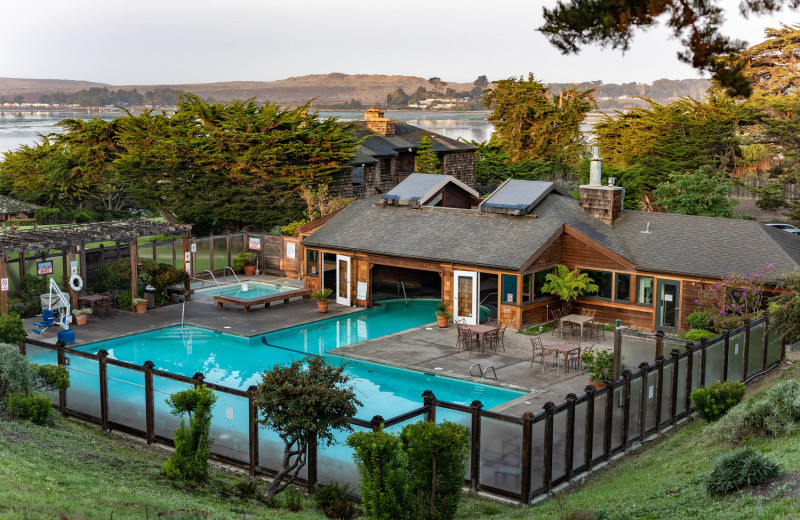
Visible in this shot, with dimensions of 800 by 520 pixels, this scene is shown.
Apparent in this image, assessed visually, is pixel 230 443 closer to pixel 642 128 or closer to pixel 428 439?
pixel 428 439

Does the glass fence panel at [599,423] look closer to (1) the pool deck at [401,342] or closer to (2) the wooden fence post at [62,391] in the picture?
(1) the pool deck at [401,342]

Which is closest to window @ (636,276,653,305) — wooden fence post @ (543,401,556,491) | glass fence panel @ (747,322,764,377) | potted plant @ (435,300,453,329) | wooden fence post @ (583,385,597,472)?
potted plant @ (435,300,453,329)

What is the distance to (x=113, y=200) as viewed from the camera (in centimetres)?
5456

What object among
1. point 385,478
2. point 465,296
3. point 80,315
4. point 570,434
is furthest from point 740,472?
point 80,315

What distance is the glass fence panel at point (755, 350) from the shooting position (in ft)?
63.4

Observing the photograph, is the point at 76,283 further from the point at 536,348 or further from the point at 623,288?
the point at 623,288

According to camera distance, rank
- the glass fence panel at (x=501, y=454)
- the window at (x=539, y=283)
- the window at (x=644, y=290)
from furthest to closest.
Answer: the window at (x=539, y=283) < the window at (x=644, y=290) < the glass fence panel at (x=501, y=454)

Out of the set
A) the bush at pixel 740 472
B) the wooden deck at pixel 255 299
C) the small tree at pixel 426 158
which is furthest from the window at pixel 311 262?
the bush at pixel 740 472

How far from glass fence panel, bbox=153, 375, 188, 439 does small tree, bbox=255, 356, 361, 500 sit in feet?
11.3

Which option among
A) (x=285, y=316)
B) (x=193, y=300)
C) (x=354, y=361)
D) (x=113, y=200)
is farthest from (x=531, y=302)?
(x=113, y=200)

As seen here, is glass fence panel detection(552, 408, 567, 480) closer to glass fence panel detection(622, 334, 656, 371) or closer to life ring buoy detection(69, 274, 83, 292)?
glass fence panel detection(622, 334, 656, 371)

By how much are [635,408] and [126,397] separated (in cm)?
986

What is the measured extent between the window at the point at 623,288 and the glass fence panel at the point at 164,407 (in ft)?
49.9

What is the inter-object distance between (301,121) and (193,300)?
1622 centimetres
